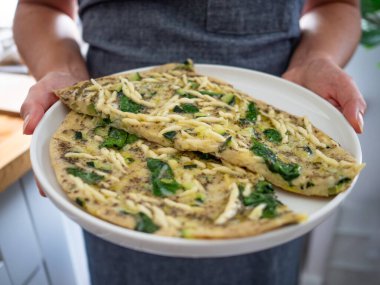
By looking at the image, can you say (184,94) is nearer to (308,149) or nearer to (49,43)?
(308,149)

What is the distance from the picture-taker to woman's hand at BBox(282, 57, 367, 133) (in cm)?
102

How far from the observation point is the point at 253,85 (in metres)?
1.24

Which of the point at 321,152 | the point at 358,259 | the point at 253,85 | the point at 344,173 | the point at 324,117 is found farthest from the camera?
the point at 358,259

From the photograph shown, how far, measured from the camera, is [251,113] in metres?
1.12

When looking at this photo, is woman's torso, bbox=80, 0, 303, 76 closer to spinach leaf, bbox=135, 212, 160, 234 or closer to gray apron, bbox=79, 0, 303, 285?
gray apron, bbox=79, 0, 303, 285

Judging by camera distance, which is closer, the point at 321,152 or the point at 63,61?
the point at 321,152

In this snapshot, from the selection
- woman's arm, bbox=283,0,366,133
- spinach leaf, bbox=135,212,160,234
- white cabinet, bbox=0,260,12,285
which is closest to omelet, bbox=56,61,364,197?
woman's arm, bbox=283,0,366,133

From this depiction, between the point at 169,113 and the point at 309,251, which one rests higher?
the point at 169,113

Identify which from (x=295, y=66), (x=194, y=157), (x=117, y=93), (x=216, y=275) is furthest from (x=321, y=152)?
(x=216, y=275)

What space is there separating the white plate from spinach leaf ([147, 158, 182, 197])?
0.14 metres

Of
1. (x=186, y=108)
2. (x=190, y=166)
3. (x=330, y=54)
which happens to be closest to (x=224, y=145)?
(x=190, y=166)

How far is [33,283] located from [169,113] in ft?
2.66

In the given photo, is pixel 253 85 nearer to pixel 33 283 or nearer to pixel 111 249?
pixel 111 249

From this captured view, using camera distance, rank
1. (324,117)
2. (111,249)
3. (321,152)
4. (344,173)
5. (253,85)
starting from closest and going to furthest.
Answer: (344,173), (321,152), (324,117), (253,85), (111,249)
